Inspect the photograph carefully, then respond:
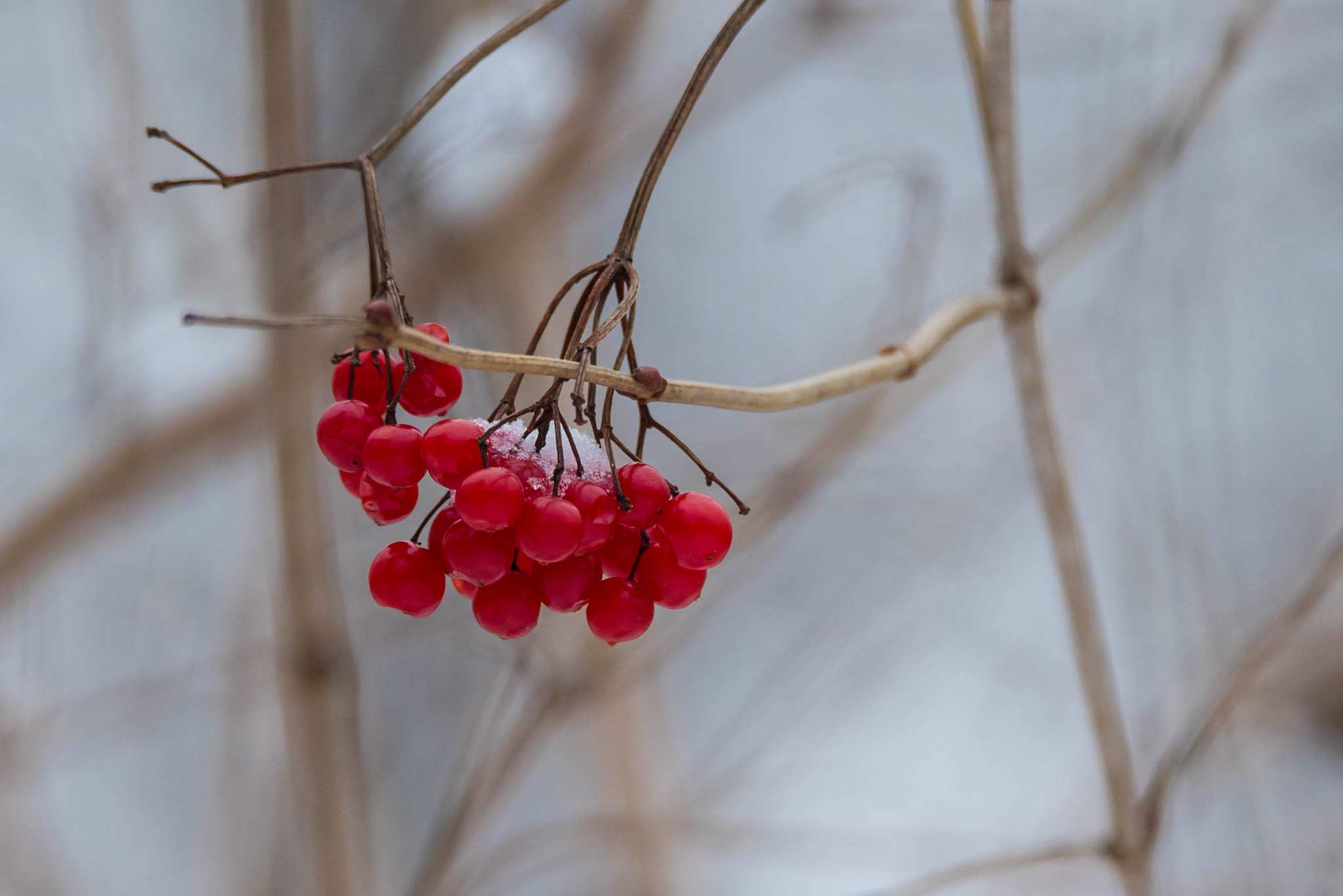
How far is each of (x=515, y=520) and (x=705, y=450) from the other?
1.16 metres

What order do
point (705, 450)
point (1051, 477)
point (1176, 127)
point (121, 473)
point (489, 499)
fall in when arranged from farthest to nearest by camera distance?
point (705, 450) → point (121, 473) → point (1176, 127) → point (1051, 477) → point (489, 499)

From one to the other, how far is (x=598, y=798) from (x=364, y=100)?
1147mm

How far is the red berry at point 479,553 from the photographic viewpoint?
1.21ft

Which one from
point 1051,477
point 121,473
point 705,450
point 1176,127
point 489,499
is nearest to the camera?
point 489,499

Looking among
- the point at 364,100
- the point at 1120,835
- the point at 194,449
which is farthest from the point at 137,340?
the point at 1120,835

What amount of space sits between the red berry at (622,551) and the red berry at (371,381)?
0.39 feet

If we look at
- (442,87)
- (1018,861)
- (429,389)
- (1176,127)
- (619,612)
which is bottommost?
(1018,861)

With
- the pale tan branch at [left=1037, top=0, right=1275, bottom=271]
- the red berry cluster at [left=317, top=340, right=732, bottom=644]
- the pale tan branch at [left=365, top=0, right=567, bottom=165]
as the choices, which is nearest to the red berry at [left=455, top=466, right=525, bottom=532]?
the red berry cluster at [left=317, top=340, right=732, bottom=644]

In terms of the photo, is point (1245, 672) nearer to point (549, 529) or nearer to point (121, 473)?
point (549, 529)

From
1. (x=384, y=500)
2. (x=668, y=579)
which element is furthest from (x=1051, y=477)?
(x=384, y=500)

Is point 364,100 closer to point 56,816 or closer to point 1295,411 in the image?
point 56,816

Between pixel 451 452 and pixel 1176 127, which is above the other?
pixel 1176 127

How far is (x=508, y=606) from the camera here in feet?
1.26

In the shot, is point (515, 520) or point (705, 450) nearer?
point (515, 520)
